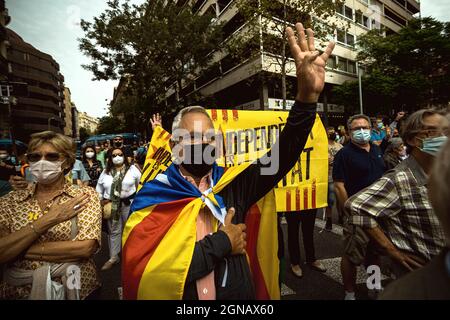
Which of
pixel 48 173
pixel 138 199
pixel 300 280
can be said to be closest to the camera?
pixel 138 199

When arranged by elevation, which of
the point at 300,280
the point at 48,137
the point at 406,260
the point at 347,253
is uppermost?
the point at 48,137

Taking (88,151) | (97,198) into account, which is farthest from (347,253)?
(88,151)

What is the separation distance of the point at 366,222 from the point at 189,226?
4.32 feet

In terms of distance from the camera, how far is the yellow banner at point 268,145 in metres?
3.83

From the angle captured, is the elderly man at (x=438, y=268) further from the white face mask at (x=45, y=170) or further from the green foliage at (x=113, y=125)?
the green foliage at (x=113, y=125)

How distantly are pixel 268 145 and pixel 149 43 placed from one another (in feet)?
50.9

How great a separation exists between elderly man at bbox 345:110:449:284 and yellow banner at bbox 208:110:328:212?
1730mm

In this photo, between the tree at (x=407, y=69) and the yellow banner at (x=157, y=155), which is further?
the tree at (x=407, y=69)

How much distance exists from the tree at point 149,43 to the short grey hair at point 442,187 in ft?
60.1

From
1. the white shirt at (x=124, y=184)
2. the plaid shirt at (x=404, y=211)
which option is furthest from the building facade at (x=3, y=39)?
the plaid shirt at (x=404, y=211)

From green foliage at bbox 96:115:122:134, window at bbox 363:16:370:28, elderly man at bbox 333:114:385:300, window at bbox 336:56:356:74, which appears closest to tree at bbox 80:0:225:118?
window at bbox 336:56:356:74

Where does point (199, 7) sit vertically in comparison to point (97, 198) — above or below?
above

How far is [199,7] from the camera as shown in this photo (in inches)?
1128
